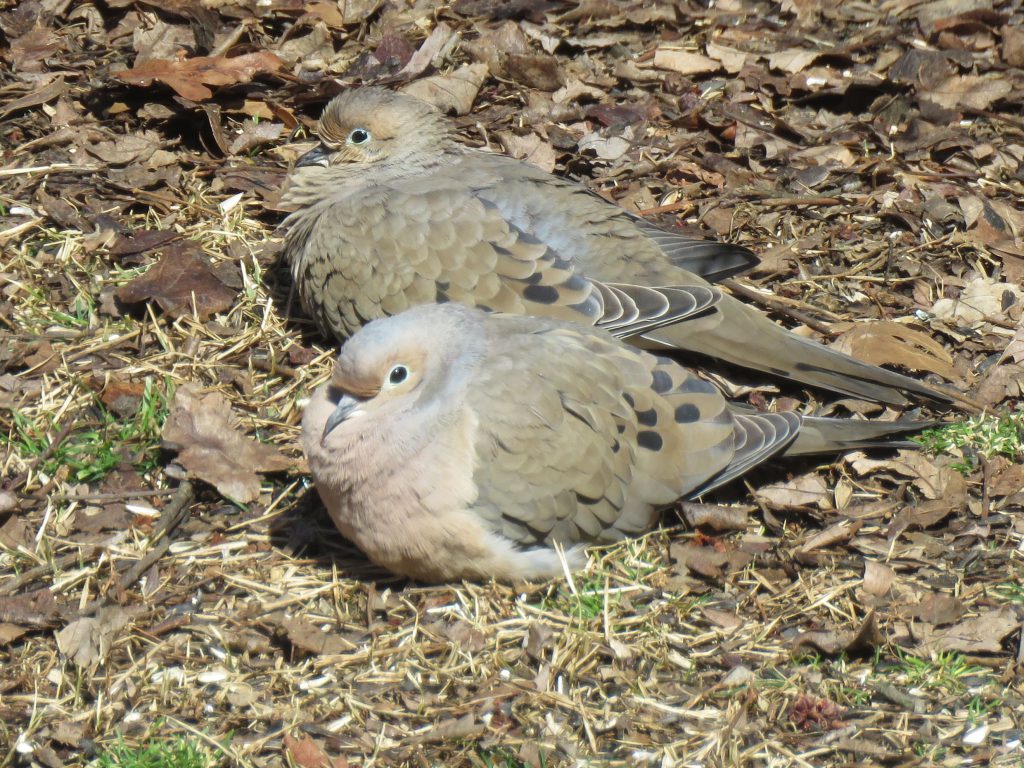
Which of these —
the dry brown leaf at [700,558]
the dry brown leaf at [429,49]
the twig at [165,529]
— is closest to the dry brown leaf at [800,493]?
the dry brown leaf at [700,558]

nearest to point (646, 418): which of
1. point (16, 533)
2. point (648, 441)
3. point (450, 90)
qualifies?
point (648, 441)

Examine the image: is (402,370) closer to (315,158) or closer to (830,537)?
(830,537)

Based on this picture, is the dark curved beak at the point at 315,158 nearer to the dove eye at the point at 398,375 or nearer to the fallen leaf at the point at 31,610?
the dove eye at the point at 398,375

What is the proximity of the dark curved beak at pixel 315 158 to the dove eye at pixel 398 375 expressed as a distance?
1902mm

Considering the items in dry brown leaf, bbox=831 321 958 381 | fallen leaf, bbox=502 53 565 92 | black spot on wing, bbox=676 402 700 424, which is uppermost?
fallen leaf, bbox=502 53 565 92

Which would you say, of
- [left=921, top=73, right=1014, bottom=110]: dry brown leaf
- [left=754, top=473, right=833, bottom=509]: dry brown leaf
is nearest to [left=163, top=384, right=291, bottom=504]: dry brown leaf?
[left=754, top=473, right=833, bottom=509]: dry brown leaf

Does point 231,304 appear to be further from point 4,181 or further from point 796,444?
point 796,444

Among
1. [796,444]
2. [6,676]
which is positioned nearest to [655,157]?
[796,444]

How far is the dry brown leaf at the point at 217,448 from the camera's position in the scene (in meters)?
4.64

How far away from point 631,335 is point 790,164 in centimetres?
180

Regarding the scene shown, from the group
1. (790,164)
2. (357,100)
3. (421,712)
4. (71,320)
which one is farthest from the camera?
(790,164)

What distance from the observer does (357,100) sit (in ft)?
18.8

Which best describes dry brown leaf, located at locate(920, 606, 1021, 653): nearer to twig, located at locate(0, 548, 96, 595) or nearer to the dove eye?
the dove eye

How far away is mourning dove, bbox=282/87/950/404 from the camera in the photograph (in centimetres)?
505
